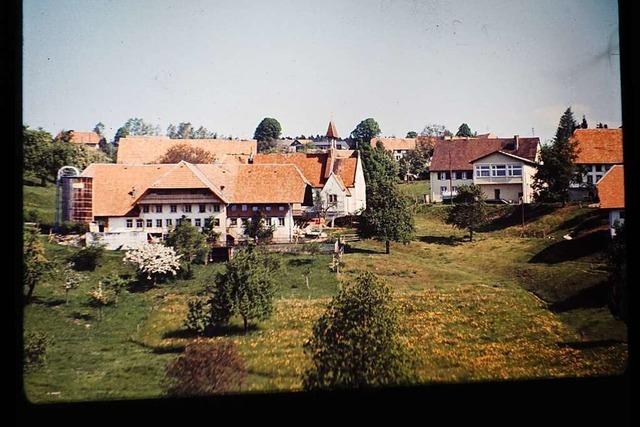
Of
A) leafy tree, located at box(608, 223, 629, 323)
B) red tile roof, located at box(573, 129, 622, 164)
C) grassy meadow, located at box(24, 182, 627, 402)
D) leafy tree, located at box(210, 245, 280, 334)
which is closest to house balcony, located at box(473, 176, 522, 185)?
grassy meadow, located at box(24, 182, 627, 402)

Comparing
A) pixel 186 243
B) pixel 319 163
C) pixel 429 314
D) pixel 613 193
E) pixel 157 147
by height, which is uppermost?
pixel 157 147

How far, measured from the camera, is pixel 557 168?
13.5ft

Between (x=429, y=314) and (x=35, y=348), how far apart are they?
273 centimetres

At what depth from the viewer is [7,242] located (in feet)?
11.4

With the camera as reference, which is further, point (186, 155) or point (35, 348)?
point (186, 155)

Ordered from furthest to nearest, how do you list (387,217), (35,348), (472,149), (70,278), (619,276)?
(472,149), (387,217), (619,276), (70,278), (35,348)

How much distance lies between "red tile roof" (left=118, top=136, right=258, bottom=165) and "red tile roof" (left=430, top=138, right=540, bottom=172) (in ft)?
5.06

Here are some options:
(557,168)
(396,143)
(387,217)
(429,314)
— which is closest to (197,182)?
(387,217)

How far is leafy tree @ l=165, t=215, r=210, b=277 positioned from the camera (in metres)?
3.79

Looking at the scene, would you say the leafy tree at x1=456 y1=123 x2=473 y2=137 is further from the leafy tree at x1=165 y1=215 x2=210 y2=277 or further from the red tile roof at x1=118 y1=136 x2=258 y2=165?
the leafy tree at x1=165 y1=215 x2=210 y2=277

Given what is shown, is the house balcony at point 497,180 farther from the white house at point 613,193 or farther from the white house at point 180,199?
the white house at point 180,199

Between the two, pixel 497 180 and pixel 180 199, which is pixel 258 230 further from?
pixel 497 180

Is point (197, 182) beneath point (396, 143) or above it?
beneath

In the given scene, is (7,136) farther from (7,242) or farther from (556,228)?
(556,228)
